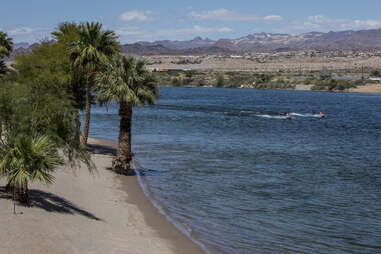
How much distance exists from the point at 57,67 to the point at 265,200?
1585 centimetres

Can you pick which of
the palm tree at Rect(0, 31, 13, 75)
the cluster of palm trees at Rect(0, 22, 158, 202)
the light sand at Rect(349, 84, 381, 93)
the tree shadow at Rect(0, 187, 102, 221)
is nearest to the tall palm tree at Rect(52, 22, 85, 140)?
the cluster of palm trees at Rect(0, 22, 158, 202)

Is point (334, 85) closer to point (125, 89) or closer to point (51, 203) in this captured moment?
point (125, 89)

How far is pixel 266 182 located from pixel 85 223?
12842 mm

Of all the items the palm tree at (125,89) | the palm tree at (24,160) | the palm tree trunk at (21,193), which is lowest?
the palm tree trunk at (21,193)

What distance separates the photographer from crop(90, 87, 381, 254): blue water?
17703 millimetres

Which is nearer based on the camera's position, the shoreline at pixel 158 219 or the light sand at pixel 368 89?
the shoreline at pixel 158 219

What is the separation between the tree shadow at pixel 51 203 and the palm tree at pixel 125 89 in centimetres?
757

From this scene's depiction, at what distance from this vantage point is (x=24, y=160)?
47.8 feet

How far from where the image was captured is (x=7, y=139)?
15.1m

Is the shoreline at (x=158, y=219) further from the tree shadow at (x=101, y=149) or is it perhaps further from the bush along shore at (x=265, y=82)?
the bush along shore at (x=265, y=82)

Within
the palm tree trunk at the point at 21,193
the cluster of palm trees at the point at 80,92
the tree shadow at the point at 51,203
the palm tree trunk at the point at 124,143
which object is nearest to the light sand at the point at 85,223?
the tree shadow at the point at 51,203

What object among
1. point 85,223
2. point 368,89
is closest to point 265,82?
point 368,89

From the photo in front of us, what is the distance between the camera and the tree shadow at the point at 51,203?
630 inches

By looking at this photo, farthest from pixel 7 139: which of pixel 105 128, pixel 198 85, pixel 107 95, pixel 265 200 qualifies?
pixel 198 85
